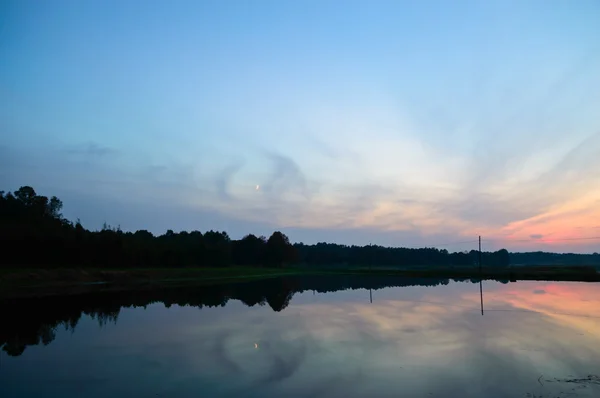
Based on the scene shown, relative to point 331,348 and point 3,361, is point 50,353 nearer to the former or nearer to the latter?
point 3,361

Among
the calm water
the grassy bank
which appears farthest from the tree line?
the calm water

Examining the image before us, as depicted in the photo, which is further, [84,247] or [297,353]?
[84,247]

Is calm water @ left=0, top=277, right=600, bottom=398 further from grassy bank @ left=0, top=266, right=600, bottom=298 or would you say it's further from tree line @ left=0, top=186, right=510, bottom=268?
tree line @ left=0, top=186, right=510, bottom=268

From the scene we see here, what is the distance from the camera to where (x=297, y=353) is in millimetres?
16297

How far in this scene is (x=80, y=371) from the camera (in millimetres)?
13727

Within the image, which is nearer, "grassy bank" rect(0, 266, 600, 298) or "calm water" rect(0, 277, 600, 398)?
"calm water" rect(0, 277, 600, 398)

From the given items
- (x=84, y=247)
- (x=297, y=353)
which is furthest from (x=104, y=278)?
(x=297, y=353)

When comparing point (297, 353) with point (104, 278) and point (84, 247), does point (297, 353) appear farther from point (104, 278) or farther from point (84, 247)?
point (84, 247)

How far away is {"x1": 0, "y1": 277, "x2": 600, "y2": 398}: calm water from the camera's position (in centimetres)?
1195

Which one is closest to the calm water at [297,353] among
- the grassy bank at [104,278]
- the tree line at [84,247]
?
the grassy bank at [104,278]

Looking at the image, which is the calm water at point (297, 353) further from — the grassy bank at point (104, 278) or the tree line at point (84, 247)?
the tree line at point (84, 247)

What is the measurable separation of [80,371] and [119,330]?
822 cm

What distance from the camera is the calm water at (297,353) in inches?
470

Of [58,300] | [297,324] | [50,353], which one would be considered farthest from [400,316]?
[58,300]
